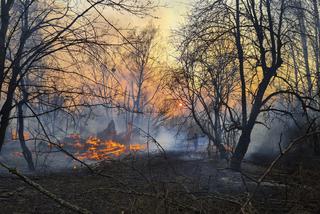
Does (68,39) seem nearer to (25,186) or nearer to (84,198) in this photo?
(84,198)

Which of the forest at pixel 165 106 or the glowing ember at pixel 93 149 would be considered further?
the glowing ember at pixel 93 149

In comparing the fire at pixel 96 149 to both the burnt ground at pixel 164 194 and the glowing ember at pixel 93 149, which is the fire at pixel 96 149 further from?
the burnt ground at pixel 164 194

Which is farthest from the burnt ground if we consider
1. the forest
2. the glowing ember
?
the glowing ember

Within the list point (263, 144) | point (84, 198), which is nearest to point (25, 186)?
point (84, 198)

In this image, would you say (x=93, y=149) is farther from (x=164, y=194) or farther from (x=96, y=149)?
(x=164, y=194)

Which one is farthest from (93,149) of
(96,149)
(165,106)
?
(165,106)

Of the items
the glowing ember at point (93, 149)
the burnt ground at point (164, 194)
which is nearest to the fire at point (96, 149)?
the glowing ember at point (93, 149)

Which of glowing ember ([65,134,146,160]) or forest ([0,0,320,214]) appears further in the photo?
glowing ember ([65,134,146,160])

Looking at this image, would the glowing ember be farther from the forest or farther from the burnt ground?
the burnt ground

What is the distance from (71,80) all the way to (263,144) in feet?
54.3

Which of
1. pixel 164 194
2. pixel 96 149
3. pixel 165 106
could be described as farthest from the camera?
pixel 96 149

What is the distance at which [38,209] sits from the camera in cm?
564

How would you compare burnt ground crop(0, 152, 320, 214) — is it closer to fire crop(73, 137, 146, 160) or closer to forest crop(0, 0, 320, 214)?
forest crop(0, 0, 320, 214)

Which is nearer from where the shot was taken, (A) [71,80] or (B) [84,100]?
(B) [84,100]
